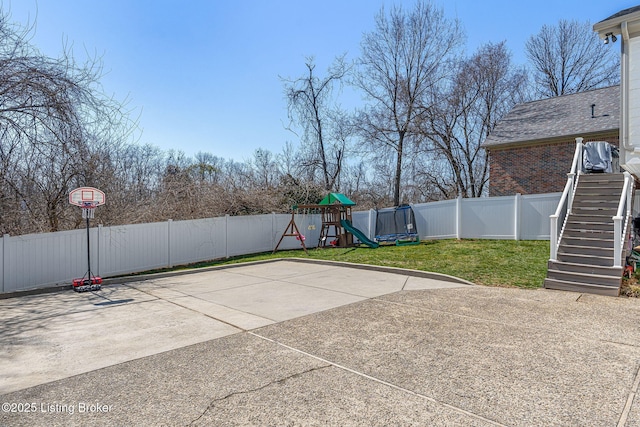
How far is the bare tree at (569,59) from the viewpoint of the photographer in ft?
74.6

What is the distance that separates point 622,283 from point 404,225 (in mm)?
8396

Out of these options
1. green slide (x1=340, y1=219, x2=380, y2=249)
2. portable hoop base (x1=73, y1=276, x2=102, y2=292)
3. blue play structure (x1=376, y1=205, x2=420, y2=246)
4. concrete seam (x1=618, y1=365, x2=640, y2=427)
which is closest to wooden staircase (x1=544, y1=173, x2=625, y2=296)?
concrete seam (x1=618, y1=365, x2=640, y2=427)

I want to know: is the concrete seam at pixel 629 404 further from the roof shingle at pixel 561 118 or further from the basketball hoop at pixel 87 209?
the roof shingle at pixel 561 118

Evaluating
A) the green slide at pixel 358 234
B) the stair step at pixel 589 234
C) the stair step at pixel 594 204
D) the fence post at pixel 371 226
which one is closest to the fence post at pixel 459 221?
the green slide at pixel 358 234

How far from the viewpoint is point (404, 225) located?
597 inches

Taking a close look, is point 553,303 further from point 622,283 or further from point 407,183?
point 407,183

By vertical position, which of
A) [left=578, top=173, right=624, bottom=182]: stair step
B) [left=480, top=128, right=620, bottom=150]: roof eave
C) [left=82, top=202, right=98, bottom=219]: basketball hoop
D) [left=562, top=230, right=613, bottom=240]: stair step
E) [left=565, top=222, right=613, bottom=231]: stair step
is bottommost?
[left=562, top=230, right=613, bottom=240]: stair step

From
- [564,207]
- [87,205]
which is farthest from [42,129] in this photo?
[564,207]

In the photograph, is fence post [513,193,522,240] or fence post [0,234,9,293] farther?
fence post [513,193,522,240]

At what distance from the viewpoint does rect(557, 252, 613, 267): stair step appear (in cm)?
749

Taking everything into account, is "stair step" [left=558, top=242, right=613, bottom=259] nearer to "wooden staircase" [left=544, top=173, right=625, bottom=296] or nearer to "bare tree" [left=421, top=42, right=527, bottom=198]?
"wooden staircase" [left=544, top=173, right=625, bottom=296]

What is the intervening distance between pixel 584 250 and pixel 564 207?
5.22 ft

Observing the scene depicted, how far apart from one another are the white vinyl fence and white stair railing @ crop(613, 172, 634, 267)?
3.69m

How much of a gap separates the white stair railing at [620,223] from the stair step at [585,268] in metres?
0.16
